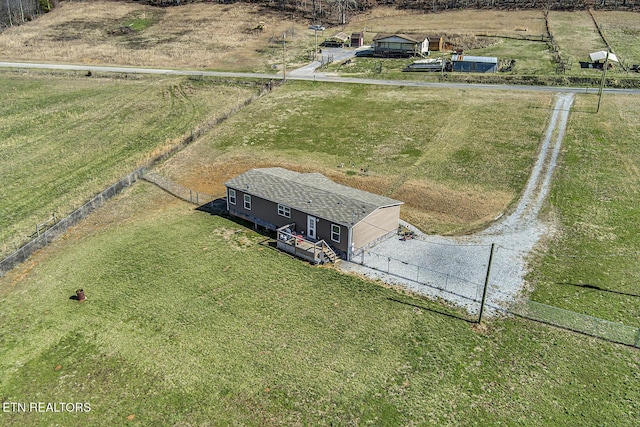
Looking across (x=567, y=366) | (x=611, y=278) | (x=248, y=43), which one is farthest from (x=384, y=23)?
(x=567, y=366)

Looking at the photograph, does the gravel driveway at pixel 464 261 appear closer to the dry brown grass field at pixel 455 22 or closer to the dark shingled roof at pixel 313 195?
the dark shingled roof at pixel 313 195

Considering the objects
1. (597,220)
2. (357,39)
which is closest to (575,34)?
(357,39)

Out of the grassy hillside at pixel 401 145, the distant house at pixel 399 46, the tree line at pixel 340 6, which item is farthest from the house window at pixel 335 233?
the tree line at pixel 340 6

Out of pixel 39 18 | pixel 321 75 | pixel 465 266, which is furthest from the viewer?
pixel 39 18

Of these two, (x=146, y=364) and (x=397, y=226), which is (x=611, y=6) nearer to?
(x=397, y=226)

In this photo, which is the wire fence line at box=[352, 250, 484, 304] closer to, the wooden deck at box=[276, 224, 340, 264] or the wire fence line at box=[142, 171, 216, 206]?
the wooden deck at box=[276, 224, 340, 264]

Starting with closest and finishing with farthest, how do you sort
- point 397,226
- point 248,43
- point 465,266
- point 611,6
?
point 465,266
point 397,226
point 248,43
point 611,6
